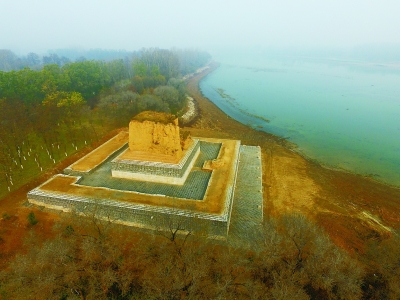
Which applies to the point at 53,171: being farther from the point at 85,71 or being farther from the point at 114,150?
the point at 85,71

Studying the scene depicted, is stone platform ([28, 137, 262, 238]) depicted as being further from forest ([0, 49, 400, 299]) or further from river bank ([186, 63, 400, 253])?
river bank ([186, 63, 400, 253])

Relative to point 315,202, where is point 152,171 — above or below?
above

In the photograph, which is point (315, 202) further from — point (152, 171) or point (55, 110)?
point (55, 110)

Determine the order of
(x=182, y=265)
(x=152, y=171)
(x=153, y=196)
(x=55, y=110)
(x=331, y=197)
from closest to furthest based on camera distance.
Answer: (x=182, y=265) < (x=153, y=196) < (x=152, y=171) < (x=331, y=197) < (x=55, y=110)

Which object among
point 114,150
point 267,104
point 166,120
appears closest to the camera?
point 166,120

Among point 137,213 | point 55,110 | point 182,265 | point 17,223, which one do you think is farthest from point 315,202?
point 55,110

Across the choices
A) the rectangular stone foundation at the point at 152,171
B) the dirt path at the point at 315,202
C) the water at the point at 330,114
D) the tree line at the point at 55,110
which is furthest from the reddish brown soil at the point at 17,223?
the water at the point at 330,114

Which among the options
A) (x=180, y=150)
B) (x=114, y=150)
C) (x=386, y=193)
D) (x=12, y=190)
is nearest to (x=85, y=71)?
(x=114, y=150)

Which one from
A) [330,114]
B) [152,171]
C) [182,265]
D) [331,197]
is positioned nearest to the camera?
[182,265]
